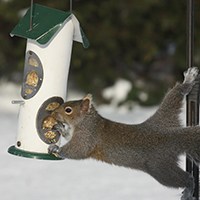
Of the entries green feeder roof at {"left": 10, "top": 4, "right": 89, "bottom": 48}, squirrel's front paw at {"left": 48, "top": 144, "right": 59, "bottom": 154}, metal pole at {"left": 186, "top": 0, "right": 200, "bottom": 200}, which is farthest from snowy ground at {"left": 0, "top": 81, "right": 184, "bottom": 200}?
green feeder roof at {"left": 10, "top": 4, "right": 89, "bottom": 48}

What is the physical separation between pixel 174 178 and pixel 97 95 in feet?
16.0

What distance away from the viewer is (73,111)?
2.93m

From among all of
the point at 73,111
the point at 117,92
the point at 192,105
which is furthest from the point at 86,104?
the point at 117,92

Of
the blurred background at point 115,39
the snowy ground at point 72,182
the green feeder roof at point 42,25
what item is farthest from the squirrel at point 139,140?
the blurred background at point 115,39

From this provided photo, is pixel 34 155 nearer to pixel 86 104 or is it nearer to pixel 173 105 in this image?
pixel 86 104

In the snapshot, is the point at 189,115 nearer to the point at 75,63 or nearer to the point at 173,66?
the point at 75,63

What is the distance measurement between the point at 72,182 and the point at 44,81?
132 centimetres

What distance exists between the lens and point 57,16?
3.06m

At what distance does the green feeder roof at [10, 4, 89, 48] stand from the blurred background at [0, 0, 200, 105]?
4.05 m

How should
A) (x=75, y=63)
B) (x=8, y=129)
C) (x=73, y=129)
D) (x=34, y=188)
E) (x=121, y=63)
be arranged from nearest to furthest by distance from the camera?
1. (x=73, y=129)
2. (x=34, y=188)
3. (x=8, y=129)
4. (x=75, y=63)
5. (x=121, y=63)

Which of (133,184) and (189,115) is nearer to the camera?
(189,115)

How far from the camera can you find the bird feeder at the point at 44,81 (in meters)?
3.08

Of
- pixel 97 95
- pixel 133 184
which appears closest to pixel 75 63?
pixel 97 95

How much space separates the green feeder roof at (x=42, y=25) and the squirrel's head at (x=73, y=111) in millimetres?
288
